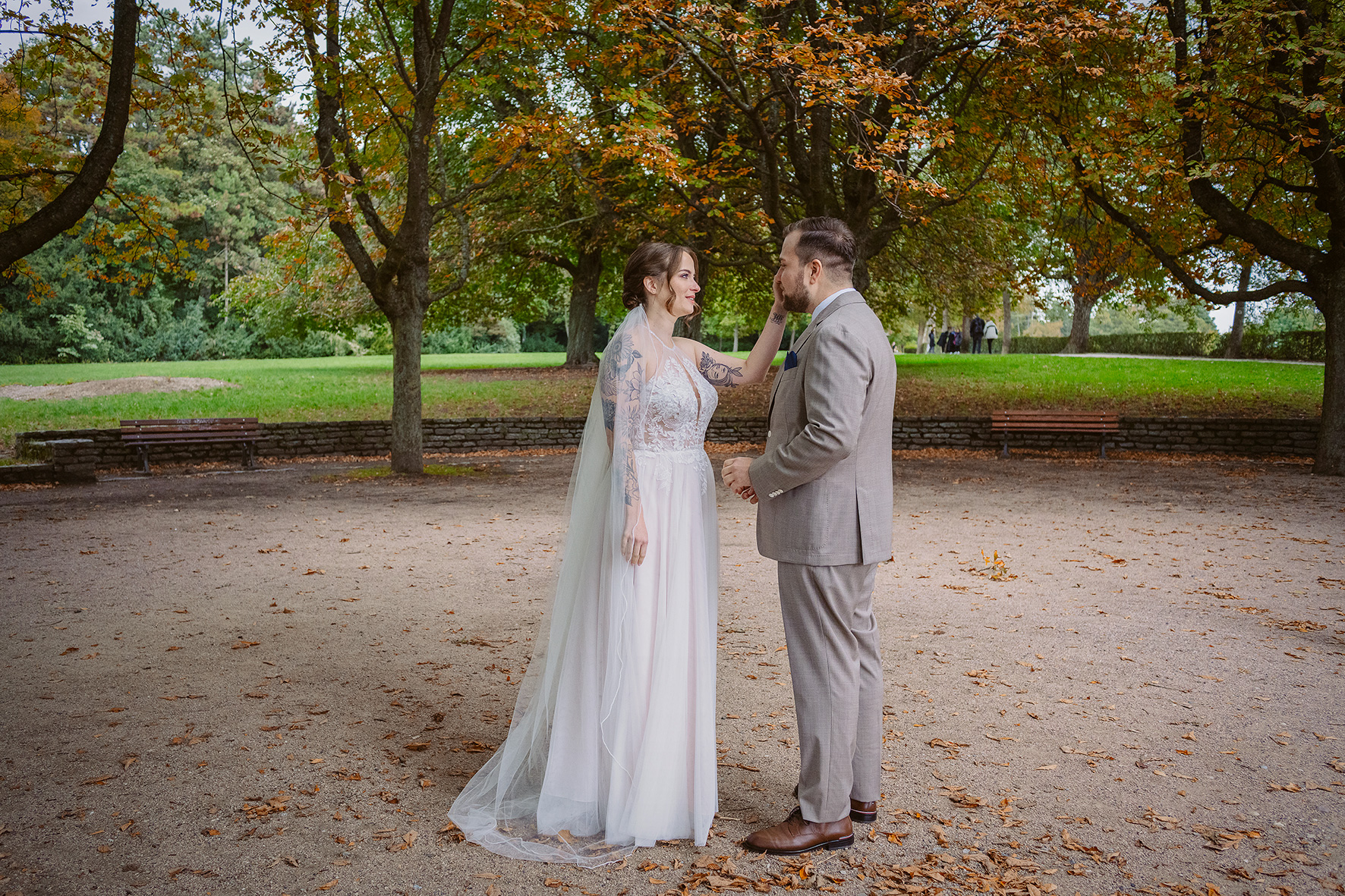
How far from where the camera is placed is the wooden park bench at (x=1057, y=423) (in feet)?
54.2

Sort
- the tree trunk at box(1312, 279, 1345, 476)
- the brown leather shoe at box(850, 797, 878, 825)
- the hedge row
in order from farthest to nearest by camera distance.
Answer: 1. the hedge row
2. the tree trunk at box(1312, 279, 1345, 476)
3. the brown leather shoe at box(850, 797, 878, 825)

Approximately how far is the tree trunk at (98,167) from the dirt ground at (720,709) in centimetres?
277

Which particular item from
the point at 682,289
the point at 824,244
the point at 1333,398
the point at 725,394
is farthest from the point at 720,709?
the point at 725,394

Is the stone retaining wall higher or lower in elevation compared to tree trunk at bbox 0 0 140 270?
lower

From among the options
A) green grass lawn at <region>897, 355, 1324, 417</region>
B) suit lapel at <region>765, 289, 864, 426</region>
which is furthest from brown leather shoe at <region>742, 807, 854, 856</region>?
green grass lawn at <region>897, 355, 1324, 417</region>

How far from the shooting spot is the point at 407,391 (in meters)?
13.8

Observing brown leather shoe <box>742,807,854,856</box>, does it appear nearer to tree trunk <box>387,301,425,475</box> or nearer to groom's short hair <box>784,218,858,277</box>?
groom's short hair <box>784,218,858,277</box>

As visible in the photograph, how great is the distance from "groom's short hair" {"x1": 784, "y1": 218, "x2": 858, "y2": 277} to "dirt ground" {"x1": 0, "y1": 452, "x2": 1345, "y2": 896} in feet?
7.53

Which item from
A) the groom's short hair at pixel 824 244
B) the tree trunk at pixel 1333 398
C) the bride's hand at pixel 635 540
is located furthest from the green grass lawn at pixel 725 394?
the groom's short hair at pixel 824 244

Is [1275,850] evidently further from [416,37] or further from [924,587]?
[416,37]

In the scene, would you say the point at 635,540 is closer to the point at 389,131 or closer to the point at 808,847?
the point at 808,847

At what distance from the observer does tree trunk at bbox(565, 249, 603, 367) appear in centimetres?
2688

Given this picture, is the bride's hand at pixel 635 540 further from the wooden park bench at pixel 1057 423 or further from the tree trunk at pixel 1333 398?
the wooden park bench at pixel 1057 423

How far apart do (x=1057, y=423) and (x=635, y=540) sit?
14.7 metres
